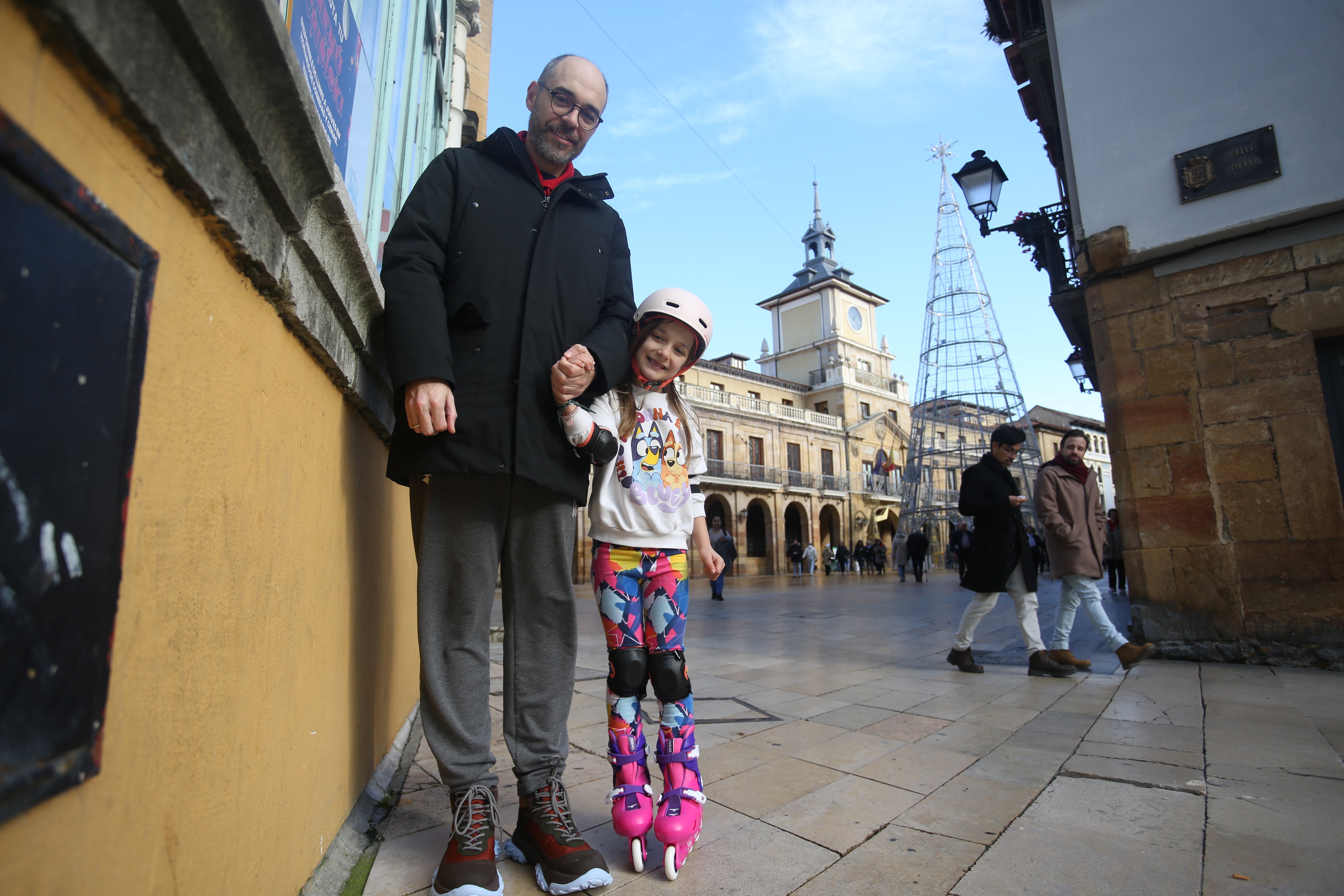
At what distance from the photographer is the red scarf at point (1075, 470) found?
4.49 metres

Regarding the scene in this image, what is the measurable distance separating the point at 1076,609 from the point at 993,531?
2.16 feet

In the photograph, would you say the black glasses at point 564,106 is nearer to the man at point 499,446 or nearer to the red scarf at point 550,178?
the man at point 499,446

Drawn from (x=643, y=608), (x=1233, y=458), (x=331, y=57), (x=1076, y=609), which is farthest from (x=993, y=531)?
(x=331, y=57)

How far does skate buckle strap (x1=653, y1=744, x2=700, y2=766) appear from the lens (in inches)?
65.4

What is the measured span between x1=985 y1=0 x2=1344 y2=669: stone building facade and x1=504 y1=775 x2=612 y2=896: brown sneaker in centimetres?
470

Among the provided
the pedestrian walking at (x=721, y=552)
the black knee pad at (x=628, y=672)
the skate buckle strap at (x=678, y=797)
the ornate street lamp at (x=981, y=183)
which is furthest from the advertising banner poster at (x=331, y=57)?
the pedestrian walking at (x=721, y=552)

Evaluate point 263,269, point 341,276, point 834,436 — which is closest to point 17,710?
point 263,269

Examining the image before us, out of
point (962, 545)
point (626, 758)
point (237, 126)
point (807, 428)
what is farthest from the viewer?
point (807, 428)

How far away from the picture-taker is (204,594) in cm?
85

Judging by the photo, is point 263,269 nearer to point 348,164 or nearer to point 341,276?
point 341,276

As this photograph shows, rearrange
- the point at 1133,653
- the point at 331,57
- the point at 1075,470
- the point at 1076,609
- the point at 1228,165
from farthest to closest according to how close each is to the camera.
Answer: the point at 1228,165 → the point at 1075,470 → the point at 1076,609 → the point at 1133,653 → the point at 331,57

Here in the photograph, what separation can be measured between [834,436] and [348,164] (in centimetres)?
3429

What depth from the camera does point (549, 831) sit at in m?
1.48

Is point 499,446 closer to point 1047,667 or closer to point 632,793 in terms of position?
point 632,793
